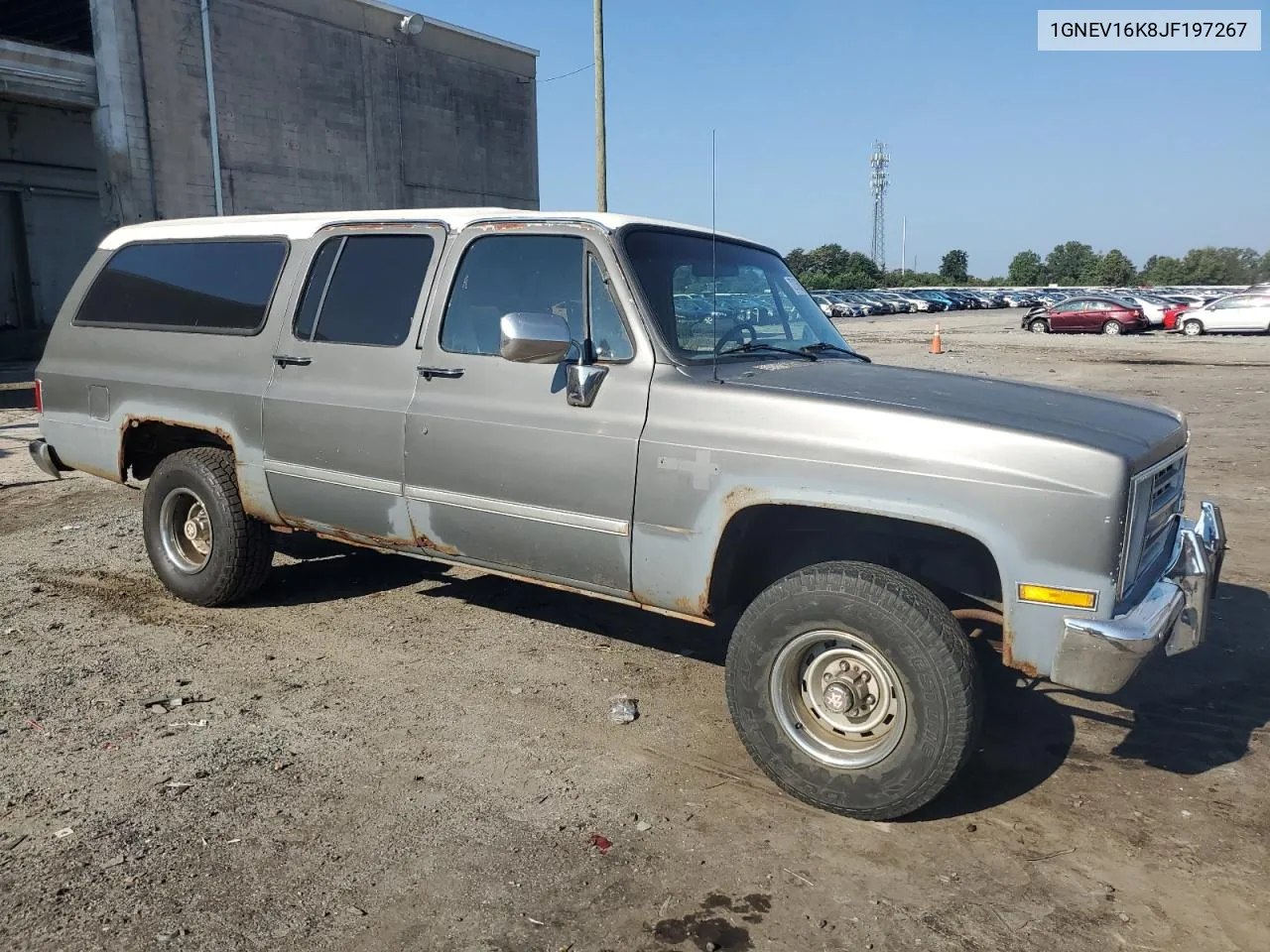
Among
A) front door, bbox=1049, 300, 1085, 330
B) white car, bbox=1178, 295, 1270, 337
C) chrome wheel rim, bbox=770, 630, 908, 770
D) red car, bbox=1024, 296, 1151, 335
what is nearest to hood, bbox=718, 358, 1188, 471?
chrome wheel rim, bbox=770, 630, 908, 770

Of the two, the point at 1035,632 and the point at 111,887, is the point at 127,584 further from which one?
the point at 1035,632

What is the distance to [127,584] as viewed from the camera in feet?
19.6

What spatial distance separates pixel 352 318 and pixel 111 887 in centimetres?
270

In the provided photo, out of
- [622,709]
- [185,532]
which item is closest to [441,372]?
[622,709]

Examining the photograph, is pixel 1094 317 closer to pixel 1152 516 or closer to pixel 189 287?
pixel 1152 516

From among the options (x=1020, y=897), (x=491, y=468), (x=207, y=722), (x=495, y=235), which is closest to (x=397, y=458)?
(x=491, y=468)

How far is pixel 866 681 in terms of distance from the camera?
3.43m

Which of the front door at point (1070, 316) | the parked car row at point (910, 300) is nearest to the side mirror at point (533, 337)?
the front door at point (1070, 316)

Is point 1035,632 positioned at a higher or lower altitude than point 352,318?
lower

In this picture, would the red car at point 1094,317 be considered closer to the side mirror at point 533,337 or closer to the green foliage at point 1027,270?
the side mirror at point 533,337

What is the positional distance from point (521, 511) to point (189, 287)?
8.61ft

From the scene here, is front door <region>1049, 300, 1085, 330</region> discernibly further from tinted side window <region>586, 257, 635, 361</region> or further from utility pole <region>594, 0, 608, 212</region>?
tinted side window <region>586, 257, 635, 361</region>

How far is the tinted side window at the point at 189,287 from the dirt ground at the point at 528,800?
1.63m

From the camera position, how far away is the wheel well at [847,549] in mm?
3514
